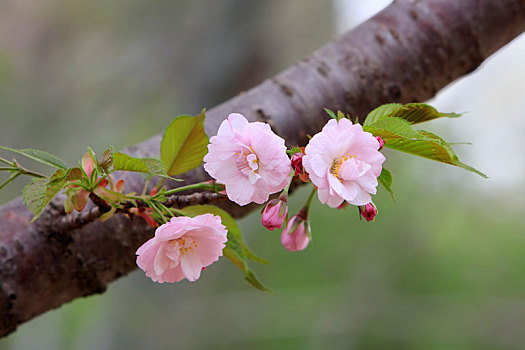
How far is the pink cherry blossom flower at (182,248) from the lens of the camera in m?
0.28

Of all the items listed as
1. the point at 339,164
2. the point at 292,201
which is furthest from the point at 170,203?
the point at 292,201

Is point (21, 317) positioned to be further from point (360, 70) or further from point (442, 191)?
point (442, 191)

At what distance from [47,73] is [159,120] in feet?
1.79

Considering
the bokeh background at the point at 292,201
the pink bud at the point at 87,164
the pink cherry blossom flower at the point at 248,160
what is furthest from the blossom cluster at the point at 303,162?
the bokeh background at the point at 292,201

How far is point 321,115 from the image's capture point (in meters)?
0.58

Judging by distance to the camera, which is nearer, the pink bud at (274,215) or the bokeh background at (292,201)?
the pink bud at (274,215)

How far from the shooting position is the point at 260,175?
0.27 m

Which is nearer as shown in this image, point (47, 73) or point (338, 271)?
point (47, 73)

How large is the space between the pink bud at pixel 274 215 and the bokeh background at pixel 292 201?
1413mm

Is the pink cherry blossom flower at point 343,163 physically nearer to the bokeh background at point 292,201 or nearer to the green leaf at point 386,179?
the green leaf at point 386,179

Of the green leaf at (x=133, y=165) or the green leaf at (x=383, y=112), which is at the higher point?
the green leaf at (x=133, y=165)

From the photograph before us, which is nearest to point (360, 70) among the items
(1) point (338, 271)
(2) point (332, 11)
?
(2) point (332, 11)

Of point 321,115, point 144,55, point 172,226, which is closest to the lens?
point 172,226

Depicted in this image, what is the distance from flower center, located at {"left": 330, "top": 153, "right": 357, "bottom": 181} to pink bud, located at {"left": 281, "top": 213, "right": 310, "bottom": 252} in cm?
9
